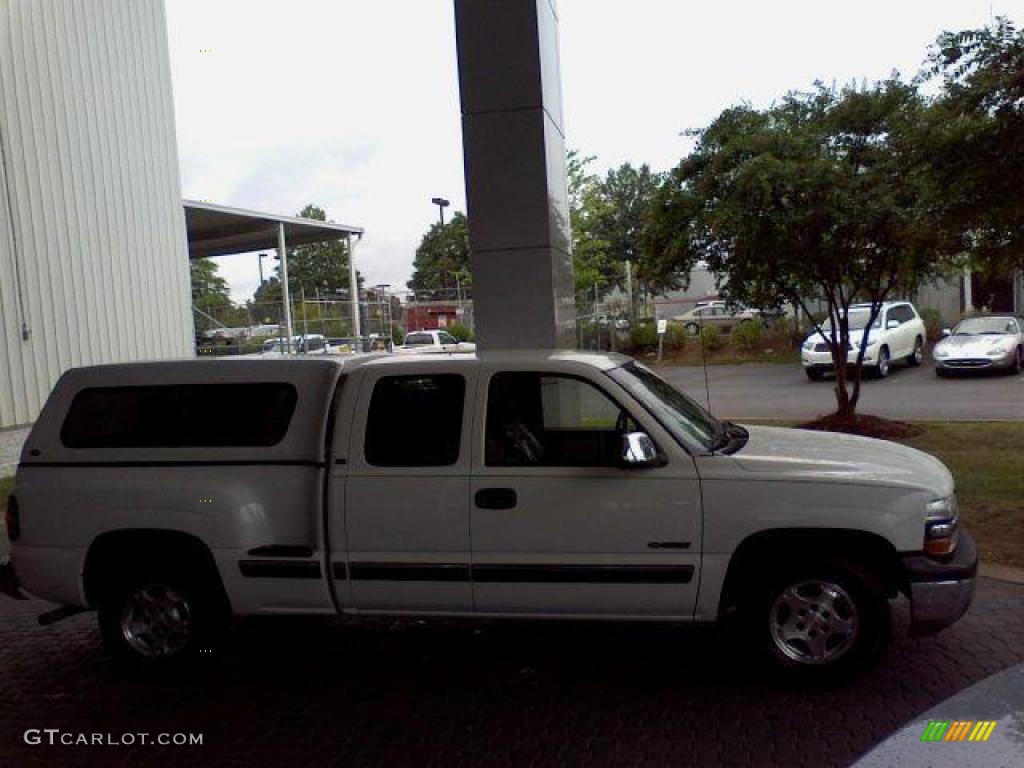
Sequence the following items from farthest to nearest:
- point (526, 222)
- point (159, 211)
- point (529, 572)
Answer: point (159, 211) < point (526, 222) < point (529, 572)

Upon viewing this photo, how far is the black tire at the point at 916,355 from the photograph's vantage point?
22.8 meters

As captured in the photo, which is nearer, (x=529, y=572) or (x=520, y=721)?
(x=520, y=721)

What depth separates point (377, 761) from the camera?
13.5 ft

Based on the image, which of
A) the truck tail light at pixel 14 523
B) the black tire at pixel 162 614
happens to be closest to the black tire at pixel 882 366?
the black tire at pixel 162 614

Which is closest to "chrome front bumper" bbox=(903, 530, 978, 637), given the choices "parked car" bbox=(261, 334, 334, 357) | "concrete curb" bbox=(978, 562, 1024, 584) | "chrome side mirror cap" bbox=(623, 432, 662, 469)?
"chrome side mirror cap" bbox=(623, 432, 662, 469)

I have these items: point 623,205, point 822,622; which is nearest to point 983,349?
point 822,622

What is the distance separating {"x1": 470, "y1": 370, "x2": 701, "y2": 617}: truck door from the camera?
15.2 ft

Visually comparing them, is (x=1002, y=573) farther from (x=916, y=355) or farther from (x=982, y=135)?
(x=916, y=355)

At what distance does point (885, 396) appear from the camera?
17750mm

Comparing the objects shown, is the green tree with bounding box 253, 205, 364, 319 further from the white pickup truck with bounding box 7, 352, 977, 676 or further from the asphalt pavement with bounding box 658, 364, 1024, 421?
the white pickup truck with bounding box 7, 352, 977, 676

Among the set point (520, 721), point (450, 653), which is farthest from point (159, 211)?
point (520, 721)

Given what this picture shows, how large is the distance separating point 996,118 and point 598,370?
4497 millimetres

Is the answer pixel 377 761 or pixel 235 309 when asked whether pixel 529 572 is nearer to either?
pixel 377 761

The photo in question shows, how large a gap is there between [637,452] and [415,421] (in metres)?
1.23
